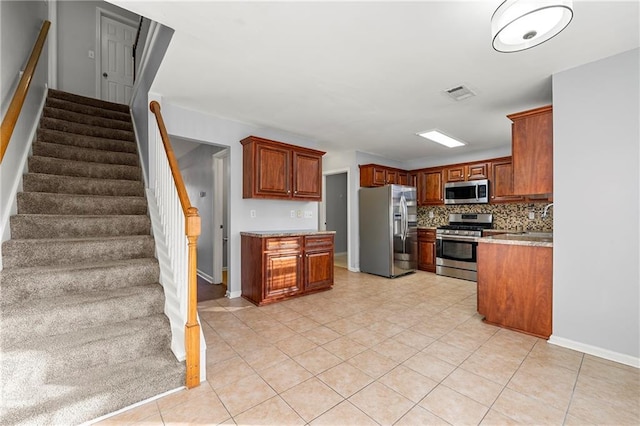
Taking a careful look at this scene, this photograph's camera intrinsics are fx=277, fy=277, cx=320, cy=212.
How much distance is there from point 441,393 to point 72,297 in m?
2.54

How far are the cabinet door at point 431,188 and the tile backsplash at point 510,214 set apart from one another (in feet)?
1.07


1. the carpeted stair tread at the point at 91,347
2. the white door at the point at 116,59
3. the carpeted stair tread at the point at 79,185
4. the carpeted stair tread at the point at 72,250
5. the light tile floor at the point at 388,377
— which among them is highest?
the white door at the point at 116,59

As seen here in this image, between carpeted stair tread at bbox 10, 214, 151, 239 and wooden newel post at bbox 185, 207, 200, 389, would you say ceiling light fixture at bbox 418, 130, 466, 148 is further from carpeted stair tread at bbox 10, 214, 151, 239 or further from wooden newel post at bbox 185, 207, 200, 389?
carpeted stair tread at bbox 10, 214, 151, 239

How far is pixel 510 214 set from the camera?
5258mm

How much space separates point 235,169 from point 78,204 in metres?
1.80

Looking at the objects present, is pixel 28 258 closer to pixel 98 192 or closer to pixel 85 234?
pixel 85 234

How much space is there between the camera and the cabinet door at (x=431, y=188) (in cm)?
594

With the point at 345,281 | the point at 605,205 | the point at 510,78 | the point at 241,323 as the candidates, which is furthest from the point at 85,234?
the point at 605,205

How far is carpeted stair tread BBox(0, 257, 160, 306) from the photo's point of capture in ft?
5.78

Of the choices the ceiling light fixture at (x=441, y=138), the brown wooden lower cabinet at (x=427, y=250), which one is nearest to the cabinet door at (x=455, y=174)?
the ceiling light fixture at (x=441, y=138)

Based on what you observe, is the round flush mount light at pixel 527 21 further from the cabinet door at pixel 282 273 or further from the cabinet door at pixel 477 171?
the cabinet door at pixel 477 171

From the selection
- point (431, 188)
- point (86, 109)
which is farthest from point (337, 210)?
point (86, 109)

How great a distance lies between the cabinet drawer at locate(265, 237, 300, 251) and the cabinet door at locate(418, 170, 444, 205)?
11.8ft

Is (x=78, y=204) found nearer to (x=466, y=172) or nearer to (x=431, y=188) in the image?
(x=431, y=188)
